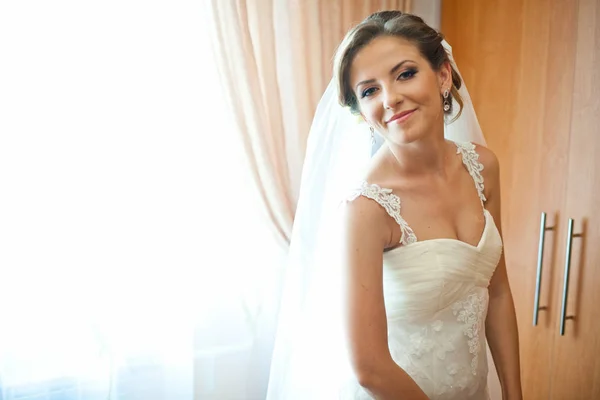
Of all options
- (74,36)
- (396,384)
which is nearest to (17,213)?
(74,36)

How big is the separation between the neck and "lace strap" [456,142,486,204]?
8 centimetres

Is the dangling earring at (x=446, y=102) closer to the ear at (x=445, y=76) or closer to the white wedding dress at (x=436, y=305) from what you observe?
the ear at (x=445, y=76)

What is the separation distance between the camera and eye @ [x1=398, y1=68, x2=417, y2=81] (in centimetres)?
118

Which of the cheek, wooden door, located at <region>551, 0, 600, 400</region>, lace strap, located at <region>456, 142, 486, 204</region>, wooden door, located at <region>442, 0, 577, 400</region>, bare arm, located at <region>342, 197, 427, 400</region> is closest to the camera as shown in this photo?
bare arm, located at <region>342, 197, 427, 400</region>

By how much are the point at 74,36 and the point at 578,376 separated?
1.77m

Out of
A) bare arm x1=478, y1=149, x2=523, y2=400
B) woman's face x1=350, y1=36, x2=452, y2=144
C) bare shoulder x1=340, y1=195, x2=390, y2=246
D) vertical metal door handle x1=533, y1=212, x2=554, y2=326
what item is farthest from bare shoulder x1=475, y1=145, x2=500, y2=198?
vertical metal door handle x1=533, y1=212, x2=554, y2=326

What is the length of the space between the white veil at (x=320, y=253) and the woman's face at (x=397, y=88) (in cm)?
21

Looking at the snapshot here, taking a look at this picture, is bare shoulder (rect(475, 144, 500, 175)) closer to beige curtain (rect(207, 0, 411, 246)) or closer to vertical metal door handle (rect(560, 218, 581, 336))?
vertical metal door handle (rect(560, 218, 581, 336))

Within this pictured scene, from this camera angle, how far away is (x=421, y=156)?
127 cm

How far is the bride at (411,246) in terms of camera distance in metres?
1.10

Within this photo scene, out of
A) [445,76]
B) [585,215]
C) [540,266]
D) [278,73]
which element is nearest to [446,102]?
[445,76]

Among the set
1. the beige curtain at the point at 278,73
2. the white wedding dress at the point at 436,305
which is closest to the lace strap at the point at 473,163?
the white wedding dress at the point at 436,305

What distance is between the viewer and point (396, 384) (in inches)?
43.6

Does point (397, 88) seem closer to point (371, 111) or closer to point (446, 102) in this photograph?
point (371, 111)
